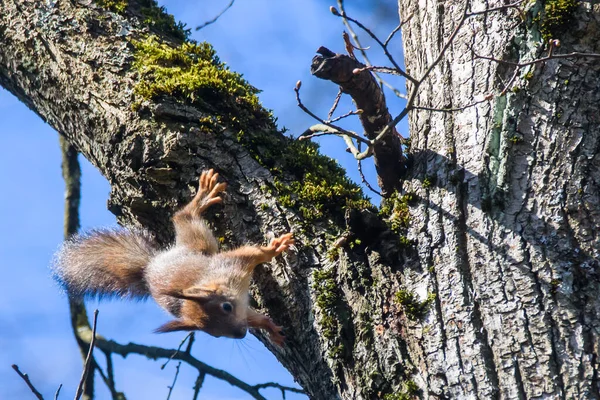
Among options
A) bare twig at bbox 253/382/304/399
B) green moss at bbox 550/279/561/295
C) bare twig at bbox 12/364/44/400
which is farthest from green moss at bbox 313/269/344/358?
bare twig at bbox 253/382/304/399

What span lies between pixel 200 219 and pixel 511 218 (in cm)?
167

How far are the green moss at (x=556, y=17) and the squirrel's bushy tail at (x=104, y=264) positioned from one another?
276 cm

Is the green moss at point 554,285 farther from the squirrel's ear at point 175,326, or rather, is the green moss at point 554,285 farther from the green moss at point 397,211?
the squirrel's ear at point 175,326

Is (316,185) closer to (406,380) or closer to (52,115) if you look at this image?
(406,380)

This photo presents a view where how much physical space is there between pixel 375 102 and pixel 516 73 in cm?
64

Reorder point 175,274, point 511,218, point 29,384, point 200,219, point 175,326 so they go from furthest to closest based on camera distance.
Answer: point 175,326
point 175,274
point 200,219
point 511,218
point 29,384

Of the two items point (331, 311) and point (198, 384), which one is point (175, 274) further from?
point (331, 311)

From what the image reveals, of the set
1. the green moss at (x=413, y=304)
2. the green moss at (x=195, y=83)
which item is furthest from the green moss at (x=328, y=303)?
the green moss at (x=195, y=83)

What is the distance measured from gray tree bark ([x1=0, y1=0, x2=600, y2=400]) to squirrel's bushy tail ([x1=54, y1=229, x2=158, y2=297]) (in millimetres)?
826

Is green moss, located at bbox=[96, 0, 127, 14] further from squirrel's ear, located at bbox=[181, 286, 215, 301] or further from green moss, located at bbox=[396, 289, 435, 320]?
green moss, located at bbox=[396, 289, 435, 320]

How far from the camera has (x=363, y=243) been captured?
114 inches

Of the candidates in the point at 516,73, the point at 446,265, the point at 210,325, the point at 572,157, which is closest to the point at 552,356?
the point at 446,265

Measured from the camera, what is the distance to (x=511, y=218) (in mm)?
2619

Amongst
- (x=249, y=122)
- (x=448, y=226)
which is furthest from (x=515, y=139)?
(x=249, y=122)
